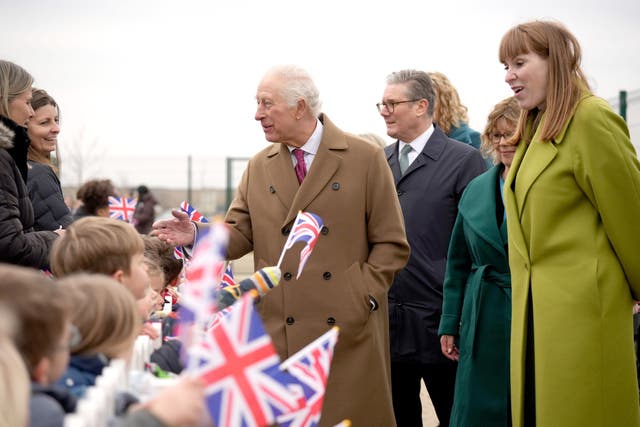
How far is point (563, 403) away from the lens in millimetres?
4016

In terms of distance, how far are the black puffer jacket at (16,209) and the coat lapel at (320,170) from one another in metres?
1.16

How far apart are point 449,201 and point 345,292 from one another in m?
1.26

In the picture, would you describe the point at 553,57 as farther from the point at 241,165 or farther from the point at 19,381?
the point at 241,165

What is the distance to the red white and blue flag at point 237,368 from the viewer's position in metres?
2.29

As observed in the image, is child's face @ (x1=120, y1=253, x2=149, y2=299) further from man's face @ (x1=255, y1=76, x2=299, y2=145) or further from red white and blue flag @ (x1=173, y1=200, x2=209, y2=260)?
man's face @ (x1=255, y1=76, x2=299, y2=145)

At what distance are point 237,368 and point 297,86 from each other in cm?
276

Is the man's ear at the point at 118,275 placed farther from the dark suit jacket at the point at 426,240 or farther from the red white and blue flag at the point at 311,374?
the dark suit jacket at the point at 426,240

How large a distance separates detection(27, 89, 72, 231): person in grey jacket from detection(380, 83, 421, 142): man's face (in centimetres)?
197

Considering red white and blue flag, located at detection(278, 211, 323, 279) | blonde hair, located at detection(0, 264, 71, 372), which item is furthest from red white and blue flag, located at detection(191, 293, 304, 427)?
red white and blue flag, located at detection(278, 211, 323, 279)

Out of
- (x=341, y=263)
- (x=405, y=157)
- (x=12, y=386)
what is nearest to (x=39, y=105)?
(x=341, y=263)

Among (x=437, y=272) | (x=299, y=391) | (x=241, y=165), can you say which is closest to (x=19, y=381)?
(x=299, y=391)

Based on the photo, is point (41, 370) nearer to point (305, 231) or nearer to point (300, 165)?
point (305, 231)

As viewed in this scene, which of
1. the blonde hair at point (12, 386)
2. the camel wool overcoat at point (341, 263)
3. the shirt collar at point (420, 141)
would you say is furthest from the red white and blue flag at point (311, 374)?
the shirt collar at point (420, 141)

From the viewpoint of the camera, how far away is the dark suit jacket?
18.2 feet
